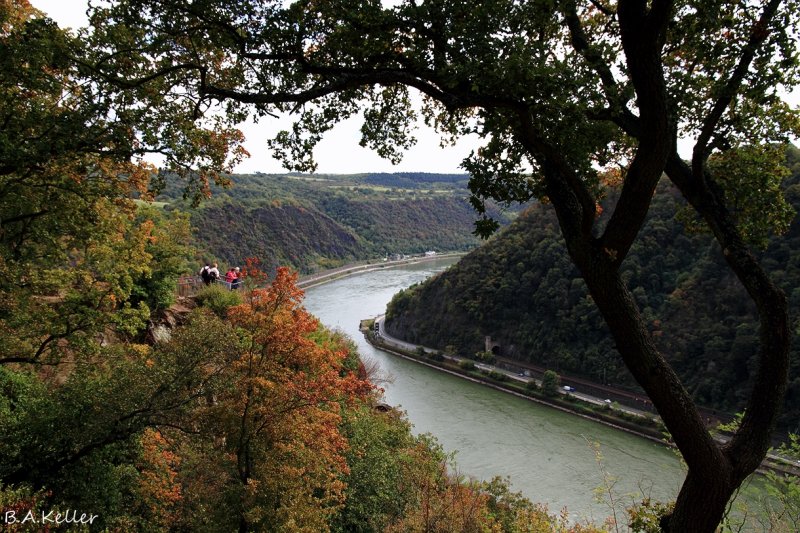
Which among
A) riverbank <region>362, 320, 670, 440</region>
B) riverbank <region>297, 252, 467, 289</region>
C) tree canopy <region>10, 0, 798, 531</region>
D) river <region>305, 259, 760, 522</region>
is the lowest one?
river <region>305, 259, 760, 522</region>

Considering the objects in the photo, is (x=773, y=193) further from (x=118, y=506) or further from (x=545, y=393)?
(x=545, y=393)

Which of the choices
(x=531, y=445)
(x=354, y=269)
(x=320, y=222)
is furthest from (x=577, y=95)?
(x=320, y=222)

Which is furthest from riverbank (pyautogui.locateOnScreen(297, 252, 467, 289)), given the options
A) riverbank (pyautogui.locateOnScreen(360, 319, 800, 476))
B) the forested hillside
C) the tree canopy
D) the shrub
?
the tree canopy

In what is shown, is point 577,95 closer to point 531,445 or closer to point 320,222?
point 531,445

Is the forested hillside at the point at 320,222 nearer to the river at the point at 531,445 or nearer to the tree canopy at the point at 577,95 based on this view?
the river at the point at 531,445

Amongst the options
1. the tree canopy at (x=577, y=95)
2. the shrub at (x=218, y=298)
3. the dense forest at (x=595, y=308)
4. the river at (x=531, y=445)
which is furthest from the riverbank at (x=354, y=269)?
the tree canopy at (x=577, y=95)

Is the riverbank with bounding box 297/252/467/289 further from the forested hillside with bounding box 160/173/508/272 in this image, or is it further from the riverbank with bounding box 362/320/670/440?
the riverbank with bounding box 362/320/670/440
